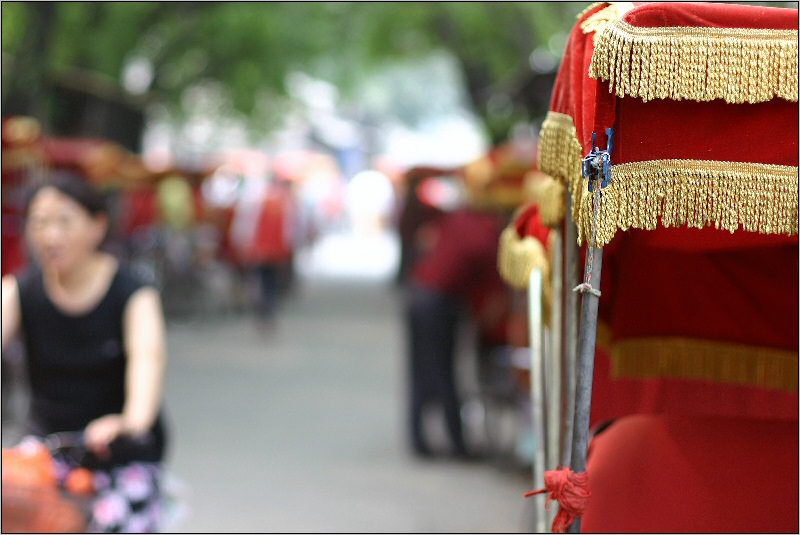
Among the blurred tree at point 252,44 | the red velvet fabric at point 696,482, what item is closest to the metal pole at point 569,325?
the red velvet fabric at point 696,482

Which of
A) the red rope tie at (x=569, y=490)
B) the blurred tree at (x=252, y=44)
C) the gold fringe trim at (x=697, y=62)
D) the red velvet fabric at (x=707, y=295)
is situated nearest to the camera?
the gold fringe trim at (x=697, y=62)

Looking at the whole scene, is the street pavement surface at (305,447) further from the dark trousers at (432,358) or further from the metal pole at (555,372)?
the metal pole at (555,372)

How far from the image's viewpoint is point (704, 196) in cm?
232

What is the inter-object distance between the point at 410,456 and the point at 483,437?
61 cm

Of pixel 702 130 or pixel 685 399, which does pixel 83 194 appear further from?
pixel 702 130

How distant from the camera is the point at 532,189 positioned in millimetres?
5676

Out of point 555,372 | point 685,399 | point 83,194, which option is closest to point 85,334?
point 83,194

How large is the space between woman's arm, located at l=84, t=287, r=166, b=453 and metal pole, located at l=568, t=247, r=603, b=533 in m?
1.63

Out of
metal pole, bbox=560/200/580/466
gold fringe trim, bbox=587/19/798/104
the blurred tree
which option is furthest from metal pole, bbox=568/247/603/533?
the blurred tree

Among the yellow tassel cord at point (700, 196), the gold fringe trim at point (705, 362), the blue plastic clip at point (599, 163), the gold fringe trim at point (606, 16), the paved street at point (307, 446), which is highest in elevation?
the gold fringe trim at point (606, 16)

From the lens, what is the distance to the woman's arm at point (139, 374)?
3.56 metres

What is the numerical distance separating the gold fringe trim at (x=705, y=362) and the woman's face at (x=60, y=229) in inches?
72.9

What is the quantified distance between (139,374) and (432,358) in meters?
3.75

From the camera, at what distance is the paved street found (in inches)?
238
